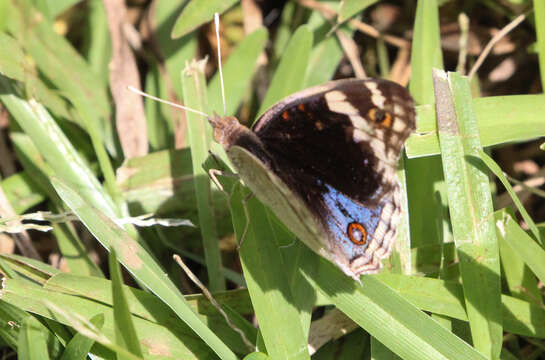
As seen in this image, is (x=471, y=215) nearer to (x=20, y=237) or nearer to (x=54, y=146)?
(x=54, y=146)

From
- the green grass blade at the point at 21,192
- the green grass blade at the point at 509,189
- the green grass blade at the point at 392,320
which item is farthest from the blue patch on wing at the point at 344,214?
the green grass blade at the point at 21,192

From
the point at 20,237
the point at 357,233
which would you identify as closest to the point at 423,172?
the point at 357,233

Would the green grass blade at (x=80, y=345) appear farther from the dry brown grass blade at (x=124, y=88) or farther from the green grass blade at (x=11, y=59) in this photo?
the green grass blade at (x=11, y=59)

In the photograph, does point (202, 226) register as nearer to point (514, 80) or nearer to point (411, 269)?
point (411, 269)

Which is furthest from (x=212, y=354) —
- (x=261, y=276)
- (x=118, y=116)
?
(x=118, y=116)

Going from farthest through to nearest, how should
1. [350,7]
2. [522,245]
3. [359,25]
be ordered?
[359,25], [350,7], [522,245]

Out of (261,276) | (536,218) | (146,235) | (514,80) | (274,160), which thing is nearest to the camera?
(261,276)

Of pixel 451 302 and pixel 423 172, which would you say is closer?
pixel 451 302
